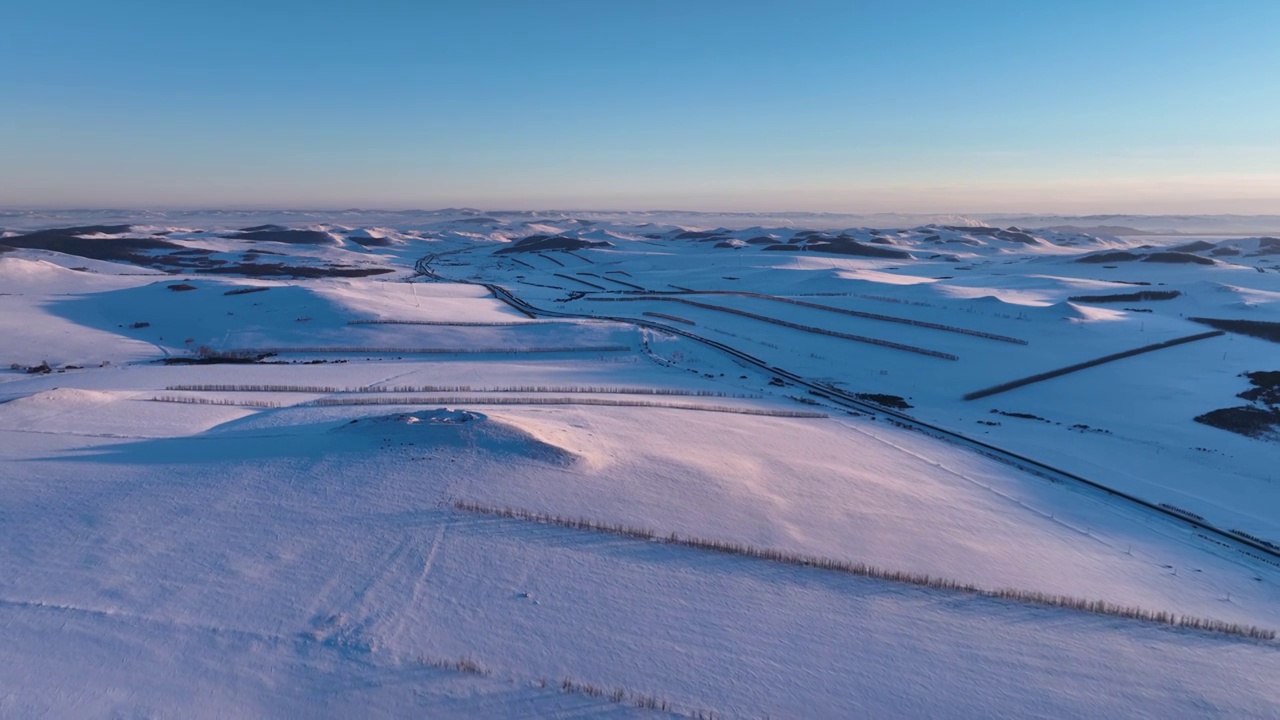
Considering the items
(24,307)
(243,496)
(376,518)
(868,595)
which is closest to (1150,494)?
(868,595)

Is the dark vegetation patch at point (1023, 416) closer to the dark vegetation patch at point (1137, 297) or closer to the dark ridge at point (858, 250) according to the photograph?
the dark vegetation patch at point (1137, 297)

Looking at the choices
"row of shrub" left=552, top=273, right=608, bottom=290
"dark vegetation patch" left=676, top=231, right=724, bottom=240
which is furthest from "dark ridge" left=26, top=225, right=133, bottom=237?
"dark vegetation patch" left=676, top=231, right=724, bottom=240

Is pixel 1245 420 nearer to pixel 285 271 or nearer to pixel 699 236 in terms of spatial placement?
pixel 285 271

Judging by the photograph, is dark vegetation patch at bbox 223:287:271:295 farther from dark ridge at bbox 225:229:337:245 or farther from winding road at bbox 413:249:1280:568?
dark ridge at bbox 225:229:337:245

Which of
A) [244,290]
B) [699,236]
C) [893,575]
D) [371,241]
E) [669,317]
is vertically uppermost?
[699,236]

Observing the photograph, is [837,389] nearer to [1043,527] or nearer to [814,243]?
[1043,527]

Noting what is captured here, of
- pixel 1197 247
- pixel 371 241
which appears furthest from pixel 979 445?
pixel 371 241

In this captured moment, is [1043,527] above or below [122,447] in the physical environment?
below

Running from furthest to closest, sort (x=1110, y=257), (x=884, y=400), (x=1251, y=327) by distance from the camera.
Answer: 1. (x=1110, y=257)
2. (x=1251, y=327)
3. (x=884, y=400)
